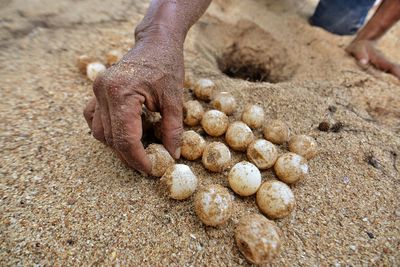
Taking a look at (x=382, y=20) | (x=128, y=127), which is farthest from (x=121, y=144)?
(x=382, y=20)

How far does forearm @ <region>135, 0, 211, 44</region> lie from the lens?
1452 mm

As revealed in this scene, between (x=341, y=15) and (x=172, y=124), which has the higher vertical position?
(x=341, y=15)

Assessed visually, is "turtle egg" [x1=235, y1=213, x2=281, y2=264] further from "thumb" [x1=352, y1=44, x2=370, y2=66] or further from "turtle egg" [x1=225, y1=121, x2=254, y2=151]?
"thumb" [x1=352, y1=44, x2=370, y2=66]

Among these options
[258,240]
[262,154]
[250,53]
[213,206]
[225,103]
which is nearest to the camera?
[258,240]

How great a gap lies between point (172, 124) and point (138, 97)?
8.5 inches

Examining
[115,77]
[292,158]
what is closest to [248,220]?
[292,158]

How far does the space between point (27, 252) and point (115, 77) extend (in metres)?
0.78

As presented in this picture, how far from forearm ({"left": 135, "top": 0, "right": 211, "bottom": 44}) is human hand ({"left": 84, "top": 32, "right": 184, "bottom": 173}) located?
0.17ft

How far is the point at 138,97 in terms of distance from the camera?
1.25 metres

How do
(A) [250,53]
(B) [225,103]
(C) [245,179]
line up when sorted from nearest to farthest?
(C) [245,179], (B) [225,103], (A) [250,53]

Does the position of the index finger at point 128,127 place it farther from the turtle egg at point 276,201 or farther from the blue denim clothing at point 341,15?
the blue denim clothing at point 341,15

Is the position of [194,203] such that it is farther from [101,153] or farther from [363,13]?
[363,13]

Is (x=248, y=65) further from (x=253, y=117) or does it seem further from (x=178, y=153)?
(x=178, y=153)

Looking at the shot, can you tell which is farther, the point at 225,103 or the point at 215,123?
the point at 225,103
